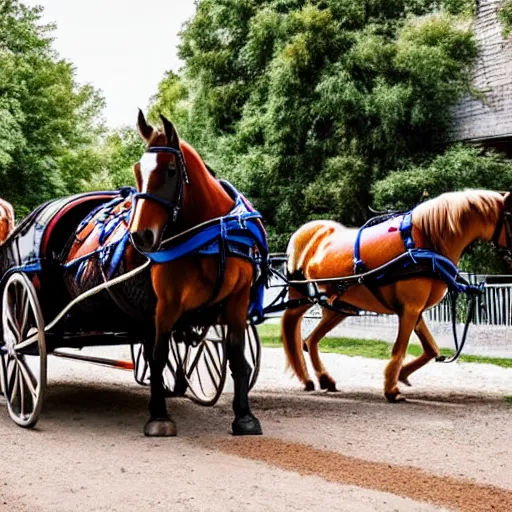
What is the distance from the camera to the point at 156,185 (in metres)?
5.96

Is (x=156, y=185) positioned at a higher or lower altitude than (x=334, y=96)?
lower

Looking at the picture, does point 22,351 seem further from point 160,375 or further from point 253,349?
point 253,349

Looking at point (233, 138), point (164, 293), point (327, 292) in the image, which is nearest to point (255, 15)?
point (233, 138)

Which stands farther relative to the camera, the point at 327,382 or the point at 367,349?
the point at 367,349

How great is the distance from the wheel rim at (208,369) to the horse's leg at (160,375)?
4.27 feet

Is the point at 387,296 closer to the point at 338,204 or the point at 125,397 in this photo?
the point at 125,397

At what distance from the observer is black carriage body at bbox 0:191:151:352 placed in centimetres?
738

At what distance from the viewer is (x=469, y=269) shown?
1816cm

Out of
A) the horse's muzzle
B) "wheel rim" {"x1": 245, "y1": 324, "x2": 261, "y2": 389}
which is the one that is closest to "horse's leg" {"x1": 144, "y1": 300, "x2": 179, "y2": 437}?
the horse's muzzle

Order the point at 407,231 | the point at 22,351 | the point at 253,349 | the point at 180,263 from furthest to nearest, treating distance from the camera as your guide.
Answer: the point at 253,349 < the point at 407,231 < the point at 22,351 < the point at 180,263

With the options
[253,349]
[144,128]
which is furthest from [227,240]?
[253,349]

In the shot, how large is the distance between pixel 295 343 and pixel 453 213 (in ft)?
7.55

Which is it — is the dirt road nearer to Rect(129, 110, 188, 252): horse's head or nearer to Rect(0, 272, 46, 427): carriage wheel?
Rect(0, 272, 46, 427): carriage wheel

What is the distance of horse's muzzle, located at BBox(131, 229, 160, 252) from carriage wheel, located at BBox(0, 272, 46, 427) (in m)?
1.35
